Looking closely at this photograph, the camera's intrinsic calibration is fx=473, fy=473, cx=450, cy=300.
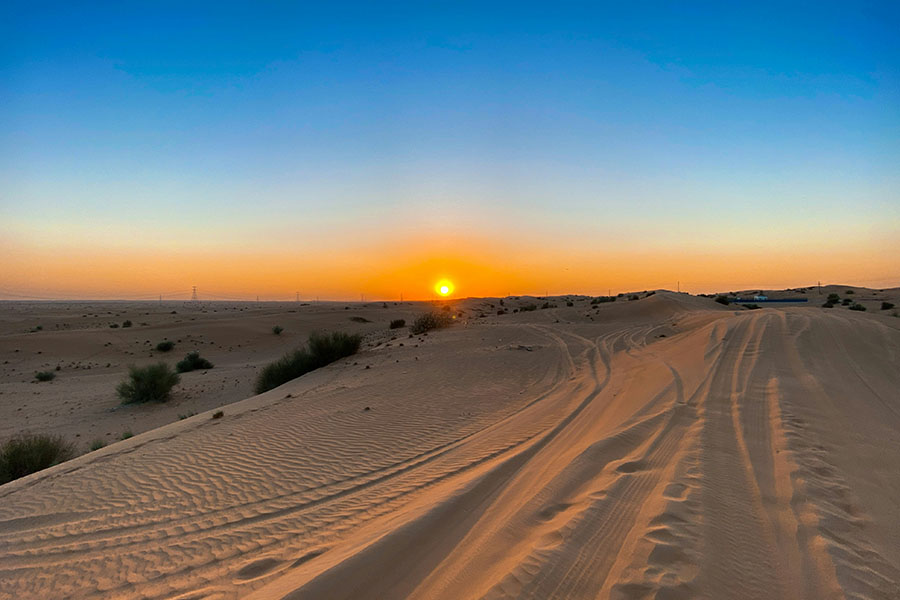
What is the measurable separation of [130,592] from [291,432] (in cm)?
502

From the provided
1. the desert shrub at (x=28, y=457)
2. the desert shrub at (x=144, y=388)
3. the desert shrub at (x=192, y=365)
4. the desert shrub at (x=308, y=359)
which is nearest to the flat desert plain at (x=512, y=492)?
the desert shrub at (x=28, y=457)

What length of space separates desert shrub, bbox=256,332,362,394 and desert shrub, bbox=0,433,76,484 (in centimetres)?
740

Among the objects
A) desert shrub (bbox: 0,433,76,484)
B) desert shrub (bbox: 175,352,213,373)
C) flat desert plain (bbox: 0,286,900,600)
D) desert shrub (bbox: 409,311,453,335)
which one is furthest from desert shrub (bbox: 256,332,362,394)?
desert shrub (bbox: 0,433,76,484)

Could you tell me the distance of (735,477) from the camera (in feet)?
16.7

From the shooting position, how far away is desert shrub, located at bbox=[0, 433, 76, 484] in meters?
9.22

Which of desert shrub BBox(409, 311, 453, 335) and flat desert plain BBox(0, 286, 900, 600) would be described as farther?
desert shrub BBox(409, 311, 453, 335)

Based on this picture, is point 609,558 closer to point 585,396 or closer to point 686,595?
point 686,595

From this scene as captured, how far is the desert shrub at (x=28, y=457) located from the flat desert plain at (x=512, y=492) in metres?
1.76

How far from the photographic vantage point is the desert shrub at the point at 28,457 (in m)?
9.22

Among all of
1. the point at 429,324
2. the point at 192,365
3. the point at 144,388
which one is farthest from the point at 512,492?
the point at 192,365

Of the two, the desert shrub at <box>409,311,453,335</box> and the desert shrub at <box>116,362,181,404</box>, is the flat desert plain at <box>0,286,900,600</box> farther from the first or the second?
the desert shrub at <box>409,311,453,335</box>

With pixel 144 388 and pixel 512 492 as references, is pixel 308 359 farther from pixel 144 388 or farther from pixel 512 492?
pixel 512 492

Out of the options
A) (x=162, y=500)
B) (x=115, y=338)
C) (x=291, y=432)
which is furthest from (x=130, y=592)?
(x=115, y=338)

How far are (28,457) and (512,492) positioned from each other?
33.0 feet
